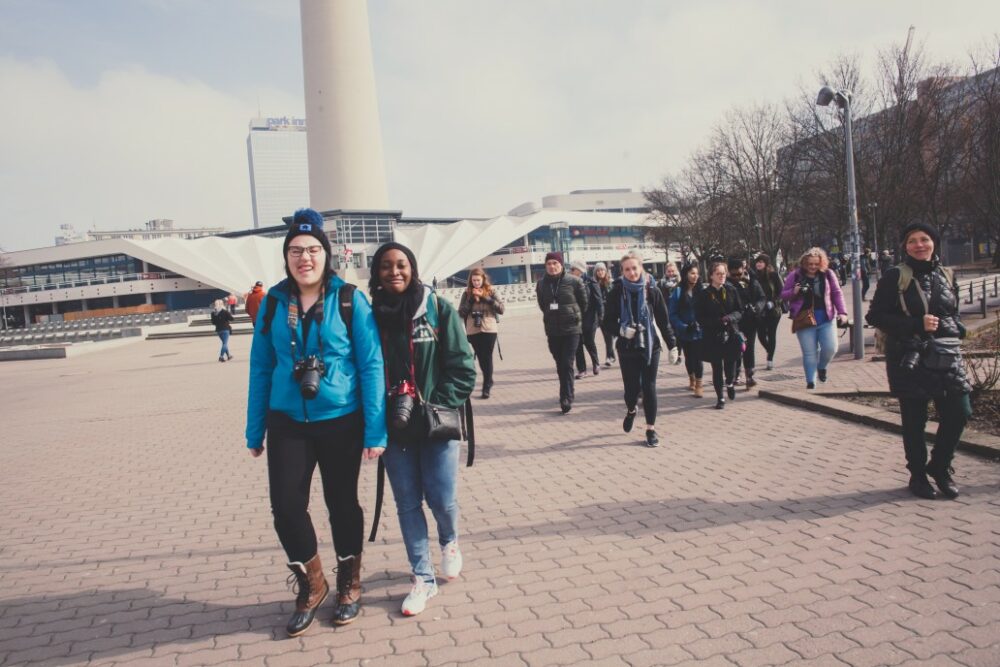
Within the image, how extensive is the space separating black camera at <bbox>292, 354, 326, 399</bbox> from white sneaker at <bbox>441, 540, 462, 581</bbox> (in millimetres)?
1220

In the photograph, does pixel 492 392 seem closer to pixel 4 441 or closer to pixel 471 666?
pixel 4 441

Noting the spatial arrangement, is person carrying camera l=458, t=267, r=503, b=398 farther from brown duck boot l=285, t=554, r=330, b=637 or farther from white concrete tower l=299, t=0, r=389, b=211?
white concrete tower l=299, t=0, r=389, b=211

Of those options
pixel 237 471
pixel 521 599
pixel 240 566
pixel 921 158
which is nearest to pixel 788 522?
pixel 521 599

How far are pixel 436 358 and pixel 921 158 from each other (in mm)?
18996

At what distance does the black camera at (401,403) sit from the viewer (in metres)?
3.26

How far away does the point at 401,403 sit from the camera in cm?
331

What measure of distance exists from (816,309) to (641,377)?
3318mm

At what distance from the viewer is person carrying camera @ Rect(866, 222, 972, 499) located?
4352 millimetres

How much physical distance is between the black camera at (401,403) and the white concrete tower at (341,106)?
69239 millimetres

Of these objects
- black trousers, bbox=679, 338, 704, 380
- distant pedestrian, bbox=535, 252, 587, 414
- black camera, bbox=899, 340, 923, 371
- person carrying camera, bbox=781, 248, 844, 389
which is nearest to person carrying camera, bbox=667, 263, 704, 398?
black trousers, bbox=679, 338, 704, 380

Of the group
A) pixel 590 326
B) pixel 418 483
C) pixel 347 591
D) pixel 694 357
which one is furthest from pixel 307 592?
pixel 590 326

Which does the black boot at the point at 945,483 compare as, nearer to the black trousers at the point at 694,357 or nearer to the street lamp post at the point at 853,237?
the black trousers at the point at 694,357

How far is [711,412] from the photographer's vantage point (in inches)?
302

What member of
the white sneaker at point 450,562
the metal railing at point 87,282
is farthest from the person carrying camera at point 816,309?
the metal railing at point 87,282
